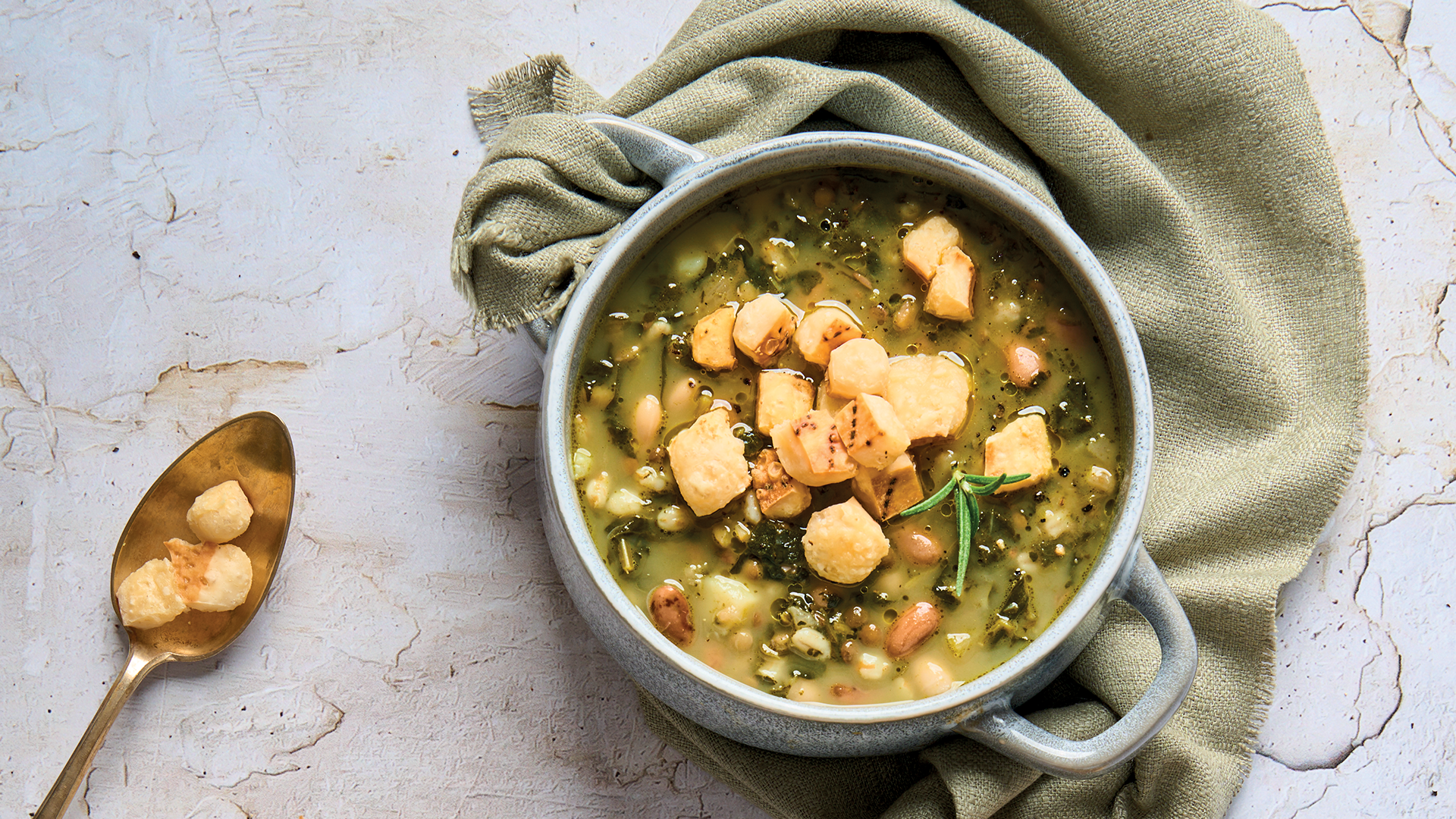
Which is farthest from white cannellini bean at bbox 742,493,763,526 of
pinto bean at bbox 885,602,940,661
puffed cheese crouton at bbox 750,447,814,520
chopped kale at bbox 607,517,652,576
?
pinto bean at bbox 885,602,940,661

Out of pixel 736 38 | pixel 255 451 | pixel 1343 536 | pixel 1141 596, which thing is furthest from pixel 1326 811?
pixel 255 451

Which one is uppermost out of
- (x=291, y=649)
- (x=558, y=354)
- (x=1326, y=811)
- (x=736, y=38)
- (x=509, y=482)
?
(x=736, y=38)

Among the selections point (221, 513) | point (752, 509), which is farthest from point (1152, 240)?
point (221, 513)

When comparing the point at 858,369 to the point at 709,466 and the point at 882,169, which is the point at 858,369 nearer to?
the point at 709,466

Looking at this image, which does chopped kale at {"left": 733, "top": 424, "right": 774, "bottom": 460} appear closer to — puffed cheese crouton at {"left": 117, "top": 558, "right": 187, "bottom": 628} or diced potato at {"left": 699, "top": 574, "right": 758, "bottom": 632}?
diced potato at {"left": 699, "top": 574, "right": 758, "bottom": 632}

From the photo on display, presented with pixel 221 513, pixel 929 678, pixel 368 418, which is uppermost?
pixel 929 678

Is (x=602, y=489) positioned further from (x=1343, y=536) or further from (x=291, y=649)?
(x=1343, y=536)
